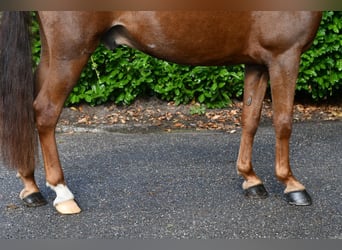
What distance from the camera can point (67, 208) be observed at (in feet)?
12.5

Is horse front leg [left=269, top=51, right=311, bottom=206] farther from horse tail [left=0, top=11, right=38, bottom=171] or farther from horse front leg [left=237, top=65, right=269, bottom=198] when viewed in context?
horse tail [left=0, top=11, right=38, bottom=171]

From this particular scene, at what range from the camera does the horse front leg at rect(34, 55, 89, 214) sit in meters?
3.64

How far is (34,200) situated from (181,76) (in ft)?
10.1

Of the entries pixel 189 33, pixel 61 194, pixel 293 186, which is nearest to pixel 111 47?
pixel 189 33

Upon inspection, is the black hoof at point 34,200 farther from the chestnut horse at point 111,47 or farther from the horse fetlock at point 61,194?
the horse fetlock at point 61,194

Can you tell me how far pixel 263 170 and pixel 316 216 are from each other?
3.59 ft

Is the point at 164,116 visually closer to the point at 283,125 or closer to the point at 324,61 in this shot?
the point at 324,61

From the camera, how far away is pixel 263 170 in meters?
4.78

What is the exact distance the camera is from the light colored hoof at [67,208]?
12.5 feet

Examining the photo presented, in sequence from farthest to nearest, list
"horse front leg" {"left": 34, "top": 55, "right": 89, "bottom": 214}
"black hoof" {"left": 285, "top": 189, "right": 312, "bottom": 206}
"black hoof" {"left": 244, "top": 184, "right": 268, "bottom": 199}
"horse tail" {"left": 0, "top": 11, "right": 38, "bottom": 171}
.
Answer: "black hoof" {"left": 244, "top": 184, "right": 268, "bottom": 199}
"black hoof" {"left": 285, "top": 189, "right": 312, "bottom": 206}
"horse tail" {"left": 0, "top": 11, "right": 38, "bottom": 171}
"horse front leg" {"left": 34, "top": 55, "right": 89, "bottom": 214}

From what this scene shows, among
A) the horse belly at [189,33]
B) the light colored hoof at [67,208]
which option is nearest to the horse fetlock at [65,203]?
the light colored hoof at [67,208]

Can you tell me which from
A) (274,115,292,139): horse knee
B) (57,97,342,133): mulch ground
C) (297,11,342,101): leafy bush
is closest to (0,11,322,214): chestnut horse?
(274,115,292,139): horse knee

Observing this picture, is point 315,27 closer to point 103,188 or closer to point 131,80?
point 103,188

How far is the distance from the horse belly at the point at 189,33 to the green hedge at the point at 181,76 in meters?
2.67
